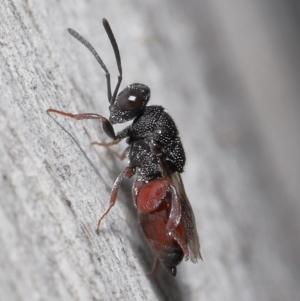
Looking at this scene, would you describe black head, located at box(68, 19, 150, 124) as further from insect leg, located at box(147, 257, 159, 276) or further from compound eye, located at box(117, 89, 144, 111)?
insect leg, located at box(147, 257, 159, 276)

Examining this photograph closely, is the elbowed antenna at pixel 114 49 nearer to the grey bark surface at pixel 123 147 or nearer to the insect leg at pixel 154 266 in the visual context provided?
the grey bark surface at pixel 123 147

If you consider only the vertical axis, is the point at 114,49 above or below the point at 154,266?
above

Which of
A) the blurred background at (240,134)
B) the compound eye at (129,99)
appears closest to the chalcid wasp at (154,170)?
the compound eye at (129,99)

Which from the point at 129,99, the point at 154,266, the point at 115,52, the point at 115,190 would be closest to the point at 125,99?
the point at 129,99

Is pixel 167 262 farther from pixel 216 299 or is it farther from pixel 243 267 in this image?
pixel 243 267

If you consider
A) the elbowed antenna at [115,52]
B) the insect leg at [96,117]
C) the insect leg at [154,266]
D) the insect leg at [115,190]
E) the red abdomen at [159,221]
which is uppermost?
the elbowed antenna at [115,52]

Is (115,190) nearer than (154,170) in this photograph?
Yes

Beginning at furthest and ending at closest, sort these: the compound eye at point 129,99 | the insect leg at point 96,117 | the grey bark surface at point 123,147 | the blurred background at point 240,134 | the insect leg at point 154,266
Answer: the blurred background at point 240,134
the compound eye at point 129,99
the insect leg at point 154,266
the insect leg at point 96,117
the grey bark surface at point 123,147

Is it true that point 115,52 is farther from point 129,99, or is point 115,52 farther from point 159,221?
point 159,221
